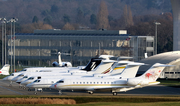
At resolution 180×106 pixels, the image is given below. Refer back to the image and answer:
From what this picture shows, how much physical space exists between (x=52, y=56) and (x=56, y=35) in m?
8.36

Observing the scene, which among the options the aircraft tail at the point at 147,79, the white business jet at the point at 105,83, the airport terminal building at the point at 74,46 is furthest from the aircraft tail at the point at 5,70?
the aircraft tail at the point at 147,79

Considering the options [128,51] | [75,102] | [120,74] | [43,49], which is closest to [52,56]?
[43,49]

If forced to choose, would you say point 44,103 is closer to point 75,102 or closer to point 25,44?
point 75,102

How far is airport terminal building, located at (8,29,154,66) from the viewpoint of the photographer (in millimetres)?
141750

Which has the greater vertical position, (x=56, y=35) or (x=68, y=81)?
(x=56, y=35)

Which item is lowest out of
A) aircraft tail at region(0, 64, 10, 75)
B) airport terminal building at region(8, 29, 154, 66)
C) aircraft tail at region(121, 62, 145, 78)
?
aircraft tail at region(0, 64, 10, 75)

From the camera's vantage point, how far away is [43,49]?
14725 centimetres

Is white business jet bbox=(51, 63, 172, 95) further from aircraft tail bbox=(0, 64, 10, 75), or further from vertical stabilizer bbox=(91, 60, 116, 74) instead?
aircraft tail bbox=(0, 64, 10, 75)

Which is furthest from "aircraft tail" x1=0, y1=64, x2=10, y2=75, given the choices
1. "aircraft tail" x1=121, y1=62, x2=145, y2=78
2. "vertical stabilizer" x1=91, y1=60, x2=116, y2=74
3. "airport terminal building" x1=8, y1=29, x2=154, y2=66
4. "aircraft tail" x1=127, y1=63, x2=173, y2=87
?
"aircraft tail" x1=127, y1=63, x2=173, y2=87

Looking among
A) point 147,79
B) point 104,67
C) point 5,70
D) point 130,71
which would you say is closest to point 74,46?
point 5,70

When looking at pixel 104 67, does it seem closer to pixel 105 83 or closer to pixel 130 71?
pixel 130 71

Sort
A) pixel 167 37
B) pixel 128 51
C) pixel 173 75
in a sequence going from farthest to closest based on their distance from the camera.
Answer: pixel 167 37 < pixel 128 51 < pixel 173 75

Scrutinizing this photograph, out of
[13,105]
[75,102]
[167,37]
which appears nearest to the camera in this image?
[13,105]

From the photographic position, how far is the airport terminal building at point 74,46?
142m
